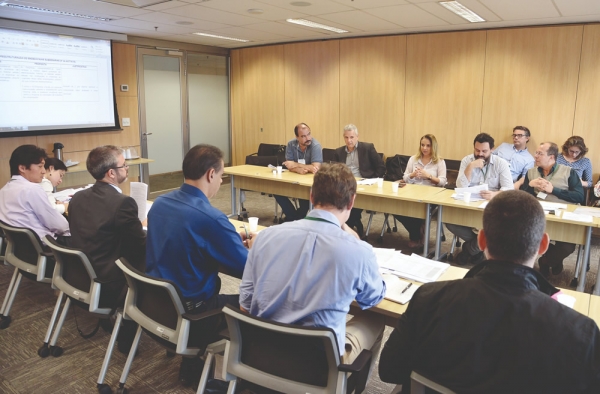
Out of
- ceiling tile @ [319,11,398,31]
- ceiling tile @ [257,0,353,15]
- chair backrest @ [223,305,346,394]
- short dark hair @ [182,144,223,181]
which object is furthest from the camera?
ceiling tile @ [319,11,398,31]

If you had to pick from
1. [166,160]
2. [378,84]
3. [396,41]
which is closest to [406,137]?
[378,84]

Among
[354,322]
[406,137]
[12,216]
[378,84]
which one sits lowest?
[354,322]

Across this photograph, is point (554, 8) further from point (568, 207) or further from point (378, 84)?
point (378, 84)

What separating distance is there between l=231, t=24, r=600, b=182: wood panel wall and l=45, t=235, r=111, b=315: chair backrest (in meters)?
5.74

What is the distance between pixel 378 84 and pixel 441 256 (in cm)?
361

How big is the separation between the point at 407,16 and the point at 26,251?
15.9 ft

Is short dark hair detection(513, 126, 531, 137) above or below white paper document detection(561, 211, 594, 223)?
above

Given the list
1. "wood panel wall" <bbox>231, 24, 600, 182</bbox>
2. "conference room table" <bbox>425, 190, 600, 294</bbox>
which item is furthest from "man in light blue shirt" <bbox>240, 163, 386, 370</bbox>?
"wood panel wall" <bbox>231, 24, 600, 182</bbox>

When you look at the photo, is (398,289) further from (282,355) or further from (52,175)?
(52,175)

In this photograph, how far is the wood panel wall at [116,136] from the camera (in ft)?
21.9

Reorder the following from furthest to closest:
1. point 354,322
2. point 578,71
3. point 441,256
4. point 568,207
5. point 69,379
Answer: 1. point 578,71
2. point 441,256
3. point 568,207
4. point 69,379
5. point 354,322

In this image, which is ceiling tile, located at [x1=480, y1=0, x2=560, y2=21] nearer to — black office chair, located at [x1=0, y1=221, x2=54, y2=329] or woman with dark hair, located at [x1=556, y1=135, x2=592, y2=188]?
woman with dark hair, located at [x1=556, y1=135, x2=592, y2=188]

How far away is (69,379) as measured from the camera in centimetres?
272

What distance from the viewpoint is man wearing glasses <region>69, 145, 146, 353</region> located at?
2.67 meters
